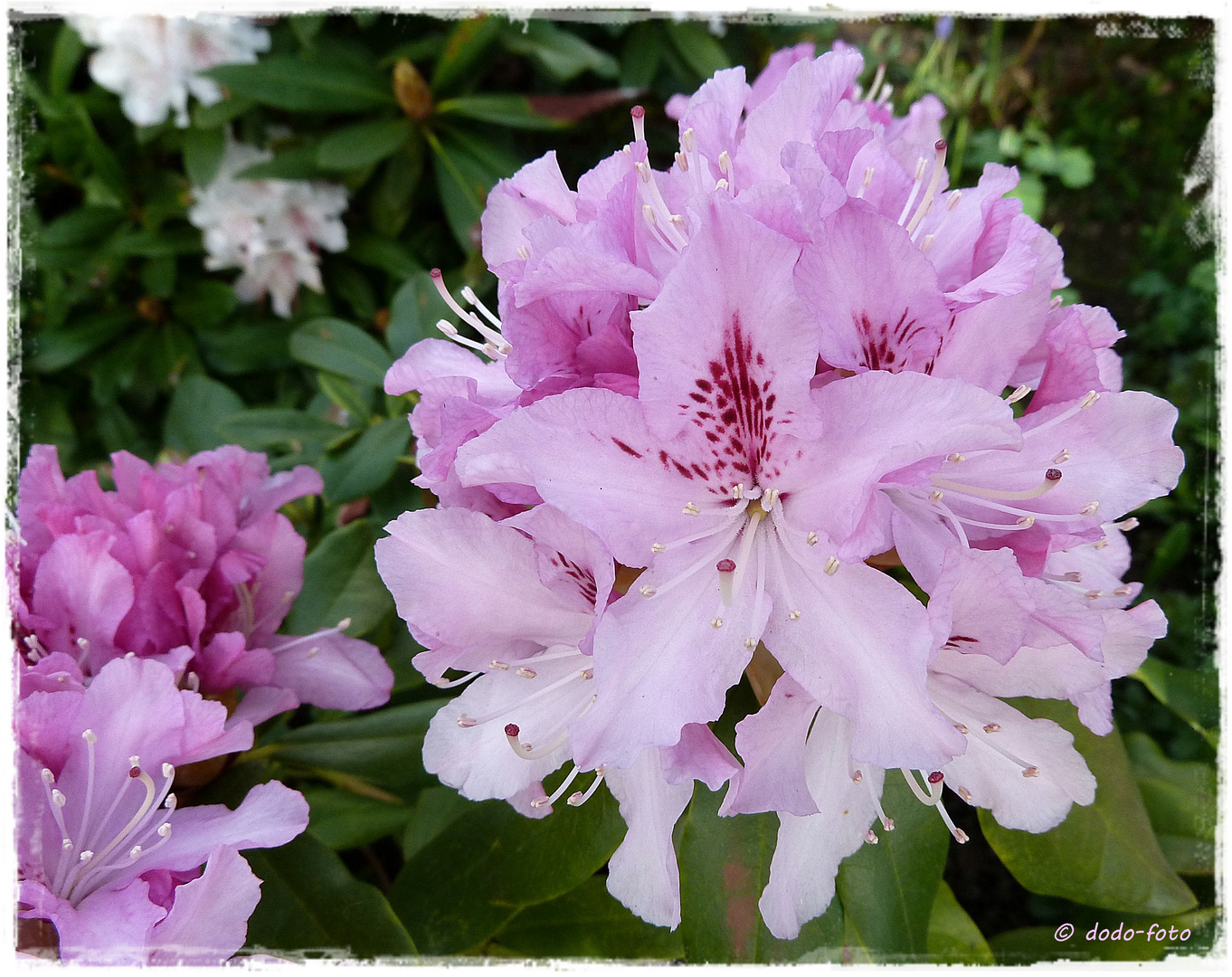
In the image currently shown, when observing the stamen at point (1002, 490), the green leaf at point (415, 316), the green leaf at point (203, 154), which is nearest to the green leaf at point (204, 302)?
the green leaf at point (203, 154)

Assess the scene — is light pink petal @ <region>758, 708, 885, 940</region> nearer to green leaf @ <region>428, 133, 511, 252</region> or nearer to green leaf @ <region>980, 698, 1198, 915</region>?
green leaf @ <region>980, 698, 1198, 915</region>

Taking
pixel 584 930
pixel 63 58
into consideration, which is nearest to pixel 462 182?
pixel 63 58

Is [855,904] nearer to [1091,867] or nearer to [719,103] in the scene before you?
[1091,867]

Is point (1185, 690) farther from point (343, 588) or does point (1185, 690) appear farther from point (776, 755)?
point (343, 588)

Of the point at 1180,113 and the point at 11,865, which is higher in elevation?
the point at 1180,113

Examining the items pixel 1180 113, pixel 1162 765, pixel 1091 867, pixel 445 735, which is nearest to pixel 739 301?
pixel 445 735

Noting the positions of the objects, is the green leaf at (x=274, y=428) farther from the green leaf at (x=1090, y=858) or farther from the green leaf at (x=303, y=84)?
the green leaf at (x=1090, y=858)

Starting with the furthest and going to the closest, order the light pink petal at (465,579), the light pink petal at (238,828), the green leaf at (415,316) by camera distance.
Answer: the green leaf at (415,316)
the light pink petal at (238,828)
the light pink petal at (465,579)
